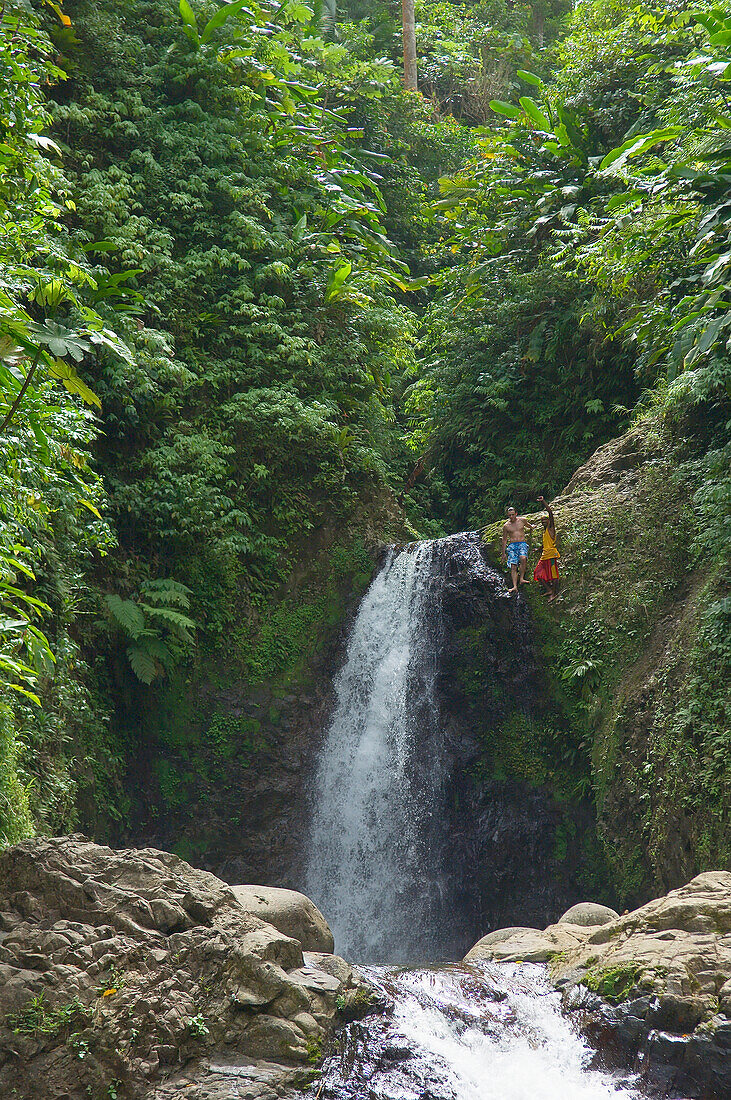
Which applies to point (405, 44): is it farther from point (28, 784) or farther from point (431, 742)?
point (28, 784)

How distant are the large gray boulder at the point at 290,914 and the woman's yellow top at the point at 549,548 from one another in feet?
19.1

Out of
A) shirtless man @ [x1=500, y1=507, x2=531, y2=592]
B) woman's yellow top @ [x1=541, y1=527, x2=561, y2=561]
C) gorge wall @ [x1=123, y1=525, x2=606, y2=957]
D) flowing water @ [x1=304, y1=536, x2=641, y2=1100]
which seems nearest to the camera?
flowing water @ [x1=304, y1=536, x2=641, y2=1100]

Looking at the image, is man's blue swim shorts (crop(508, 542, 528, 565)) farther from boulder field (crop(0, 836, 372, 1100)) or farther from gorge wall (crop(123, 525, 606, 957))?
boulder field (crop(0, 836, 372, 1100))

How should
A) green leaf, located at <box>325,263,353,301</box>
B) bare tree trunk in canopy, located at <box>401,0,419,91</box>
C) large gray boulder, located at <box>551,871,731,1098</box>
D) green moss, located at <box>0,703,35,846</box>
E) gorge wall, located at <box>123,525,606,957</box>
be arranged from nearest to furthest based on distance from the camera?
1. large gray boulder, located at <box>551,871,731,1098</box>
2. green moss, located at <box>0,703,35,846</box>
3. gorge wall, located at <box>123,525,606,957</box>
4. green leaf, located at <box>325,263,353,301</box>
5. bare tree trunk in canopy, located at <box>401,0,419,91</box>

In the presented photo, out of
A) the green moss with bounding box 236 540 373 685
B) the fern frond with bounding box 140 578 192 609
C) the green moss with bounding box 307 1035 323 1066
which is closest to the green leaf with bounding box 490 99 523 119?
the green moss with bounding box 236 540 373 685

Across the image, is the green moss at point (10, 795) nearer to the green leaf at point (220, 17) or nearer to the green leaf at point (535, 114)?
the green leaf at point (220, 17)

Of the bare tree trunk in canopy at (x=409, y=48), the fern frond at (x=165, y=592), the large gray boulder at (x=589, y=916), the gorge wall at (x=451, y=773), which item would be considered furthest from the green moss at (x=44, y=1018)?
the bare tree trunk in canopy at (x=409, y=48)

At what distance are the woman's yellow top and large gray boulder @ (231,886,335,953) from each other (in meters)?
5.82

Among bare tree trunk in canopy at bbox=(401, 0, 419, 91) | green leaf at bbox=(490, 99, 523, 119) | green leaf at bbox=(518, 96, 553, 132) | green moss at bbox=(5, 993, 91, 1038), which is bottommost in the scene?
green moss at bbox=(5, 993, 91, 1038)

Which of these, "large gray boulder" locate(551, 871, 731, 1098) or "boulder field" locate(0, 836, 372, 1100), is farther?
"large gray boulder" locate(551, 871, 731, 1098)

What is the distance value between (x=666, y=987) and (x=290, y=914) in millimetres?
2906

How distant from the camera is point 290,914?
22.2 ft

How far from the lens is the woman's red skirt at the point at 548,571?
11.2m

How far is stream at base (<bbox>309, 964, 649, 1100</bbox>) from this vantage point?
17.7 feet
